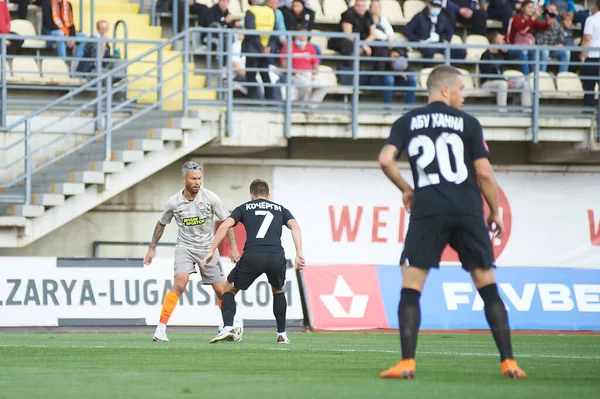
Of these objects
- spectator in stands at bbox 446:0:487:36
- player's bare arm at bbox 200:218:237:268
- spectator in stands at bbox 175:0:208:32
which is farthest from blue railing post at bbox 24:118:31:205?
spectator in stands at bbox 446:0:487:36

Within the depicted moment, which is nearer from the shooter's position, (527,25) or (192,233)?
(192,233)

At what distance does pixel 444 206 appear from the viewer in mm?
7992

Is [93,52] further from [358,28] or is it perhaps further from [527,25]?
[527,25]

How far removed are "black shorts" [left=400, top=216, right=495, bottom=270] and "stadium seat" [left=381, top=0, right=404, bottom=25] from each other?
53.5 ft

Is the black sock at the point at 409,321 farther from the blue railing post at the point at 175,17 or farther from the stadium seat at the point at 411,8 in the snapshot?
the stadium seat at the point at 411,8

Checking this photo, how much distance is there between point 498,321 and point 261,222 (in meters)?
5.51

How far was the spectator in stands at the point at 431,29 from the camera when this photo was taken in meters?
22.8

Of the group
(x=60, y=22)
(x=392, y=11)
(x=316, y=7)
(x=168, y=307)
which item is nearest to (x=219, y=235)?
(x=168, y=307)

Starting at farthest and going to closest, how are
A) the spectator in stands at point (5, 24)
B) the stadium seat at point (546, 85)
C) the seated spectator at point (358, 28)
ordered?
the stadium seat at point (546, 85), the seated spectator at point (358, 28), the spectator in stands at point (5, 24)

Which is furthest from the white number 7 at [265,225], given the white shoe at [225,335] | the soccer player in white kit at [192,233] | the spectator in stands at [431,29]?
the spectator in stands at [431,29]

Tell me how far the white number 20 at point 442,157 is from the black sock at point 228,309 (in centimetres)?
556

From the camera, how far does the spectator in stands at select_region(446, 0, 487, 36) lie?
24000 mm

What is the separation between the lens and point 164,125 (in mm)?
20797

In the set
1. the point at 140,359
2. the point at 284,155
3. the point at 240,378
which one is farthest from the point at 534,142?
the point at 240,378
